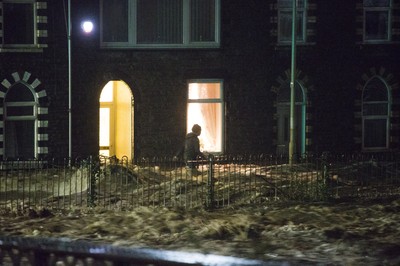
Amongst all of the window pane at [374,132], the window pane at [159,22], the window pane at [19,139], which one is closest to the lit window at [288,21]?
the window pane at [159,22]

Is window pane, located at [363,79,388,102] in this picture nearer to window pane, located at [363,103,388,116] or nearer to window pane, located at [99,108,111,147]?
window pane, located at [363,103,388,116]

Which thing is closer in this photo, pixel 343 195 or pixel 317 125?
pixel 343 195

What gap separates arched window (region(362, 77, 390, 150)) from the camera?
25.8 m

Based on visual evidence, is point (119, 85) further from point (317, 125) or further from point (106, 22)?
point (317, 125)

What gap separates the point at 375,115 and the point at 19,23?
13635 millimetres

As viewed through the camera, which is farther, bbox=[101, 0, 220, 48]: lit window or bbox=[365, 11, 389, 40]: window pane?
bbox=[365, 11, 389, 40]: window pane

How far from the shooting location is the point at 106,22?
79.8 ft

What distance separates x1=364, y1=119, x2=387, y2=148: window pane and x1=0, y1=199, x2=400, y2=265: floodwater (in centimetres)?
1135

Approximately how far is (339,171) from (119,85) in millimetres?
10505

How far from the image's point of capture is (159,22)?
2459cm

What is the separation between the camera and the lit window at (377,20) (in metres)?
25.8

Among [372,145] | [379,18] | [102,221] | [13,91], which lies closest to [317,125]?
[372,145]

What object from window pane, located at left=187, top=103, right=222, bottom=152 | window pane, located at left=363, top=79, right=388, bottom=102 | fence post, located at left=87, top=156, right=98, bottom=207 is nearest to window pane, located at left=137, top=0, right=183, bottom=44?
window pane, located at left=187, top=103, right=222, bottom=152

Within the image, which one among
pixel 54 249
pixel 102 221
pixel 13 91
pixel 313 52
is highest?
pixel 313 52
